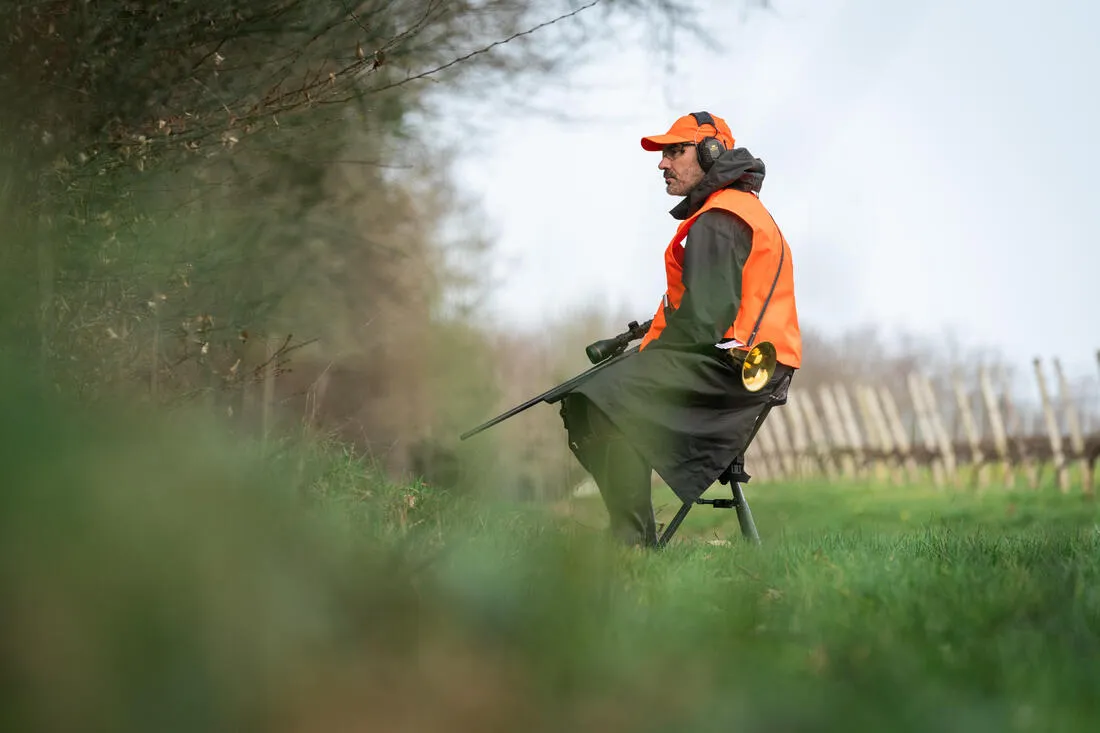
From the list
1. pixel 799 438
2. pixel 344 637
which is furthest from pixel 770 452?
pixel 344 637

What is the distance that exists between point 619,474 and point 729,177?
1471mm

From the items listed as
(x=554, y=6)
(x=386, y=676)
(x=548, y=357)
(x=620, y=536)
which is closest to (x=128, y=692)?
(x=386, y=676)

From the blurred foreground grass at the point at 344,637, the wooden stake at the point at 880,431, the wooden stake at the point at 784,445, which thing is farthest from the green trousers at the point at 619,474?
the wooden stake at the point at 784,445

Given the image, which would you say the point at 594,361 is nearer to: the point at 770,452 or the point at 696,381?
the point at 696,381

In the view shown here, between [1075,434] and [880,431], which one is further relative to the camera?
[880,431]

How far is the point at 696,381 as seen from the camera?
4.89 meters

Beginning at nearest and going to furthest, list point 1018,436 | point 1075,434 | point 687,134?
point 687,134 → point 1075,434 → point 1018,436

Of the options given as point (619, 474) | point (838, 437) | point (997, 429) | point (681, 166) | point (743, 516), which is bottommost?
point (838, 437)

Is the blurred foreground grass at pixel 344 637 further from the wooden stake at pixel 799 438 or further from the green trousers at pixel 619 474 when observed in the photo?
the wooden stake at pixel 799 438

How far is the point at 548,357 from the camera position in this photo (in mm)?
24672

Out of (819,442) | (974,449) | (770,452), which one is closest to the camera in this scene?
(974,449)

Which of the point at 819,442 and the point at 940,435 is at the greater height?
the point at 940,435

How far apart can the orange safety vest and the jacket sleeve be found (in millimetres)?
34

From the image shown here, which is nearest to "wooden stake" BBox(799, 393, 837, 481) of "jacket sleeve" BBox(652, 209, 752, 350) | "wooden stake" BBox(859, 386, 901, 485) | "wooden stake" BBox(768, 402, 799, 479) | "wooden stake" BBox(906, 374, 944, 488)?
"wooden stake" BBox(768, 402, 799, 479)
